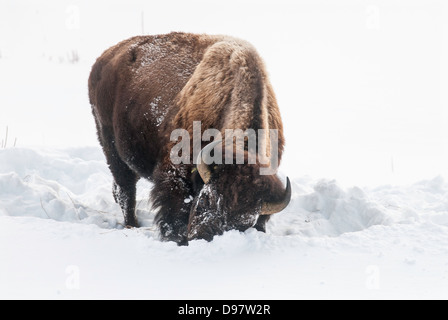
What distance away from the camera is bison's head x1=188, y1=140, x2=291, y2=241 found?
357 centimetres

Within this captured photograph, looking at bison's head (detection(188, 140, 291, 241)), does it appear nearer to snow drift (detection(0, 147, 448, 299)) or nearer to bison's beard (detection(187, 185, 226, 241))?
bison's beard (detection(187, 185, 226, 241))

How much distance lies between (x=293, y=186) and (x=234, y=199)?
10.1 feet

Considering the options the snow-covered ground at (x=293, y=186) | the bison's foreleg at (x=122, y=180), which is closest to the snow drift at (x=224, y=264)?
the snow-covered ground at (x=293, y=186)

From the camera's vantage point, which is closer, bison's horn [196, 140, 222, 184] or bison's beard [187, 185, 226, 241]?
bison's beard [187, 185, 226, 241]

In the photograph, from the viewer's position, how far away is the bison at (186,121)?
3.63 metres

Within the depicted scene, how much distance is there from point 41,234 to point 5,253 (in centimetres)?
37

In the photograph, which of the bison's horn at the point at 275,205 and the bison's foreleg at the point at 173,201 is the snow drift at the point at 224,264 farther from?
the bison's foreleg at the point at 173,201

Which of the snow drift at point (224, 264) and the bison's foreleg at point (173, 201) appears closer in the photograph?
the snow drift at point (224, 264)

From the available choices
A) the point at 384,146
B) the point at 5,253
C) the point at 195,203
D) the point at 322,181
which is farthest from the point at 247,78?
the point at 384,146

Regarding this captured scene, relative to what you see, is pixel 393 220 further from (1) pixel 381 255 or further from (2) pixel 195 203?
(2) pixel 195 203

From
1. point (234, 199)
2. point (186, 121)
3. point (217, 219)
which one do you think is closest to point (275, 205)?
point (234, 199)

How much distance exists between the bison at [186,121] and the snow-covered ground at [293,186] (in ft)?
0.94

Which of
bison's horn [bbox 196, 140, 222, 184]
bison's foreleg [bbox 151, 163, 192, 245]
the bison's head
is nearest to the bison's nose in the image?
the bison's head

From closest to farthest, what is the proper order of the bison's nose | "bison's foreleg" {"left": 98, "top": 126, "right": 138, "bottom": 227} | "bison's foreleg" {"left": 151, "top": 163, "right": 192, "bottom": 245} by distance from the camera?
the bison's nose < "bison's foreleg" {"left": 151, "top": 163, "right": 192, "bottom": 245} < "bison's foreleg" {"left": 98, "top": 126, "right": 138, "bottom": 227}
